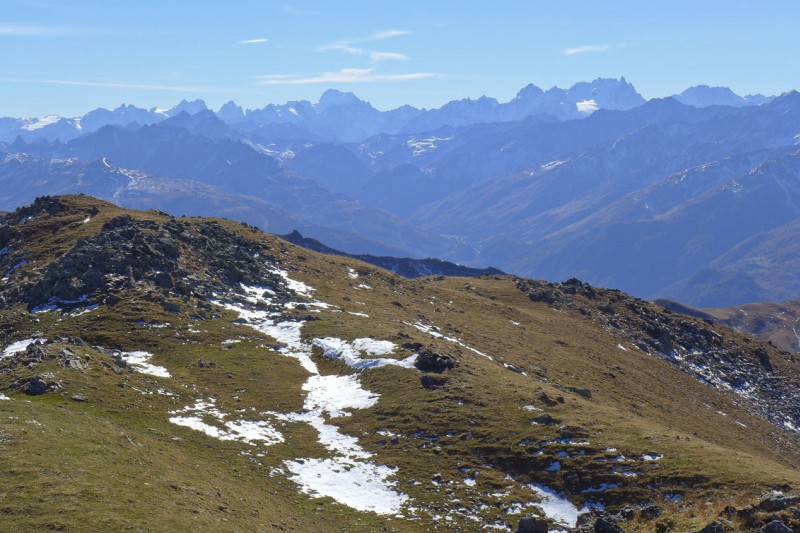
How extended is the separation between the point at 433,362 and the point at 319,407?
1140cm

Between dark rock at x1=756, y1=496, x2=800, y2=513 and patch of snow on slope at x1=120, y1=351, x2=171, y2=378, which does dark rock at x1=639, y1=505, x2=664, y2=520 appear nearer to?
dark rock at x1=756, y1=496, x2=800, y2=513

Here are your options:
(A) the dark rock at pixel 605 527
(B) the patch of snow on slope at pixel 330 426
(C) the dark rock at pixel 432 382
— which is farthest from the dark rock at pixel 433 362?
(A) the dark rock at pixel 605 527

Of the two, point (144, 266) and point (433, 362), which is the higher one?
point (144, 266)

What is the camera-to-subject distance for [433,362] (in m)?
63.9

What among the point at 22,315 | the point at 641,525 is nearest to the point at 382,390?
the point at 641,525

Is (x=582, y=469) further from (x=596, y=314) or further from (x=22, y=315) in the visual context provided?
(x=596, y=314)

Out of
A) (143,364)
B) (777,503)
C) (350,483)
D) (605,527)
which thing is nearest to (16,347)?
(143,364)

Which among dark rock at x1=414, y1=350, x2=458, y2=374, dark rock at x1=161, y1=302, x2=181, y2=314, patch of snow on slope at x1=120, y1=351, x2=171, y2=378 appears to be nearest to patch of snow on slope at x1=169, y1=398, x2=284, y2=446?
patch of snow on slope at x1=120, y1=351, x2=171, y2=378

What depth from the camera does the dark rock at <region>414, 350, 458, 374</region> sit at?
208 feet

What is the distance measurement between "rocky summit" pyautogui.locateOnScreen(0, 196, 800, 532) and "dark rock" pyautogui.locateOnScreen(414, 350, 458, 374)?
0.20 metres

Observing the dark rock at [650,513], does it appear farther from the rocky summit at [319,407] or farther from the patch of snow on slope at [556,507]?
the patch of snow on slope at [556,507]

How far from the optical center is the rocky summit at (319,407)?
3591 centimetres

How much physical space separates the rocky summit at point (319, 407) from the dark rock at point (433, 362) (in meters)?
0.20

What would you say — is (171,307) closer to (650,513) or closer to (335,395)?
(335,395)
